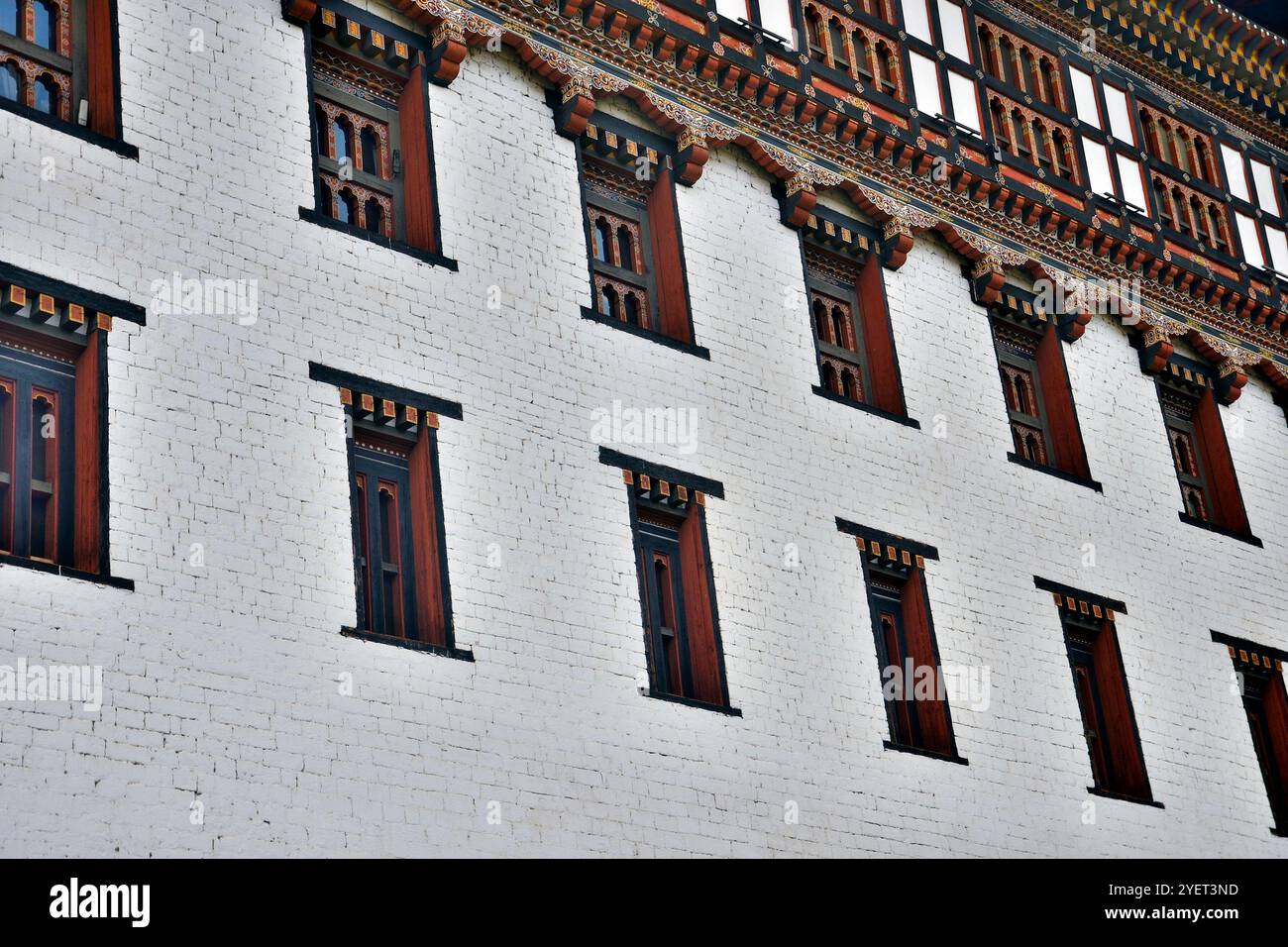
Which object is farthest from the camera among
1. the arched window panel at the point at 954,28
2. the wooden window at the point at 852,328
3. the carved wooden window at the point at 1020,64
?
the carved wooden window at the point at 1020,64

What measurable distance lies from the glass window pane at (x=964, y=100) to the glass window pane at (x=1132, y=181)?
8.79ft

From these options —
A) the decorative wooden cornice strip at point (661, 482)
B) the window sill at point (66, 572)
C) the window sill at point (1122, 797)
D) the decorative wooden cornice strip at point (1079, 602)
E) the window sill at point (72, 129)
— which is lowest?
the window sill at point (1122, 797)

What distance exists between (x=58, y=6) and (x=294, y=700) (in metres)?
6.39

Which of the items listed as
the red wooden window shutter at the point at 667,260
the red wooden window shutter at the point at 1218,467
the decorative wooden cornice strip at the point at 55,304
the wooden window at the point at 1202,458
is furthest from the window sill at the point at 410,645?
the red wooden window shutter at the point at 1218,467

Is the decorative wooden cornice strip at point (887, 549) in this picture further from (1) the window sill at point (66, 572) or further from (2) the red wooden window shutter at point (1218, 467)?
(1) the window sill at point (66, 572)

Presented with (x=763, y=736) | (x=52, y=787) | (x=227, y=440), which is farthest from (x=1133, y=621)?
(x=52, y=787)

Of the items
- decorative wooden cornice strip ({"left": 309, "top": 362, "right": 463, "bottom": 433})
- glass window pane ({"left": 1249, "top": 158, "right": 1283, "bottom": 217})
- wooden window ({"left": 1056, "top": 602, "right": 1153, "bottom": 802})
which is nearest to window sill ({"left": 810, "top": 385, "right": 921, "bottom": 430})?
wooden window ({"left": 1056, "top": 602, "right": 1153, "bottom": 802})

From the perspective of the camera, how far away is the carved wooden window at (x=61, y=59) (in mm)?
16406

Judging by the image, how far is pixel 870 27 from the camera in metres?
24.0

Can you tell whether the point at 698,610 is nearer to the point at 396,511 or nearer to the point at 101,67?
the point at 396,511

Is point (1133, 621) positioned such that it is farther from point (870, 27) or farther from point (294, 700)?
point (294, 700)

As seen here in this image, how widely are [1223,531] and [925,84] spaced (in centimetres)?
651

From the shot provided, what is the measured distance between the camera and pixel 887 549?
20281 millimetres

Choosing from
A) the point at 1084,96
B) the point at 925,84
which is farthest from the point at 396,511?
the point at 1084,96
